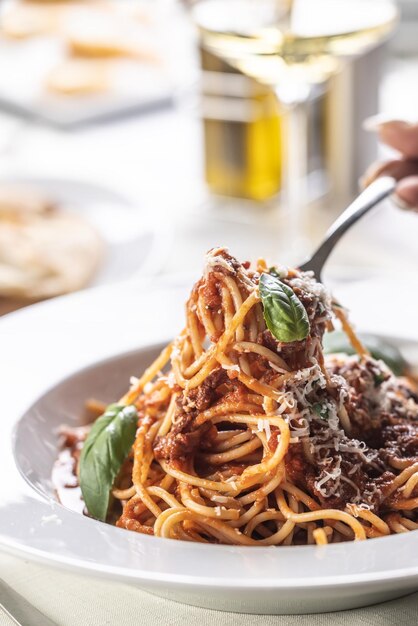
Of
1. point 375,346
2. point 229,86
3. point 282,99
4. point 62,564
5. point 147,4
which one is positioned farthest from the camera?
point 147,4

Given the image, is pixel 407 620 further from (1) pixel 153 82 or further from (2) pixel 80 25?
(2) pixel 80 25

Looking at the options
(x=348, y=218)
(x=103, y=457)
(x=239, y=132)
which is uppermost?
(x=348, y=218)

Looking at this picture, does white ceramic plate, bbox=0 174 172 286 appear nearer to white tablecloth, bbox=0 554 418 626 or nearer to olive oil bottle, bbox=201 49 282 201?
olive oil bottle, bbox=201 49 282 201

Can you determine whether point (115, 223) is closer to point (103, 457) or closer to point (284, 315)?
point (103, 457)

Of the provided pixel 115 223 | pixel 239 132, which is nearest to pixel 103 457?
pixel 115 223

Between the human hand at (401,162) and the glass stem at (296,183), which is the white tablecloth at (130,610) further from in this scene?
the glass stem at (296,183)

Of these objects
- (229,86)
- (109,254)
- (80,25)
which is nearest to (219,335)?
(109,254)
